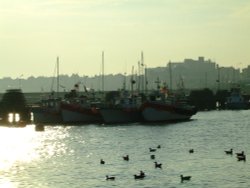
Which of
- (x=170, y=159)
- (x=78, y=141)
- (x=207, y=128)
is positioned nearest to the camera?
(x=170, y=159)

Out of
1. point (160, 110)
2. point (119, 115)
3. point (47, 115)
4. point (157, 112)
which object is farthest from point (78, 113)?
point (160, 110)

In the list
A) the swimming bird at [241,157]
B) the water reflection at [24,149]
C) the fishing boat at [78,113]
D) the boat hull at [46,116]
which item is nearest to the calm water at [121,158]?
the water reflection at [24,149]

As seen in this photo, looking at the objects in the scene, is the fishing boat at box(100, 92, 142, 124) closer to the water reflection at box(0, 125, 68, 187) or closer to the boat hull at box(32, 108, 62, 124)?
the boat hull at box(32, 108, 62, 124)

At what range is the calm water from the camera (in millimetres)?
58094

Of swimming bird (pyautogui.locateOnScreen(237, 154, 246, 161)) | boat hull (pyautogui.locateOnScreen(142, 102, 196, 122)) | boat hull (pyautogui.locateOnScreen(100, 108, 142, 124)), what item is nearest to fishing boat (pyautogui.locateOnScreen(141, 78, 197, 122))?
boat hull (pyautogui.locateOnScreen(142, 102, 196, 122))

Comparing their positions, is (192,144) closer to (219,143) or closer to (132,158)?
(219,143)

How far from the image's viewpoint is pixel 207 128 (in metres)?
121

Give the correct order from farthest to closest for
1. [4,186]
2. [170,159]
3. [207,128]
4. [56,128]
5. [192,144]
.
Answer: [56,128] < [207,128] < [192,144] < [170,159] < [4,186]

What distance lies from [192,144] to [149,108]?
150 ft

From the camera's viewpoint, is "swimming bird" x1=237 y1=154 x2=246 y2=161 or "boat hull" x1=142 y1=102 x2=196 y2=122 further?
"boat hull" x1=142 y1=102 x2=196 y2=122

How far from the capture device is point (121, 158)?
74.4 meters

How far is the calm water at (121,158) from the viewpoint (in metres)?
58.1

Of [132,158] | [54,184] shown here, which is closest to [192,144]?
[132,158]

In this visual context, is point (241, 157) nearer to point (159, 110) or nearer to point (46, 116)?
point (159, 110)
